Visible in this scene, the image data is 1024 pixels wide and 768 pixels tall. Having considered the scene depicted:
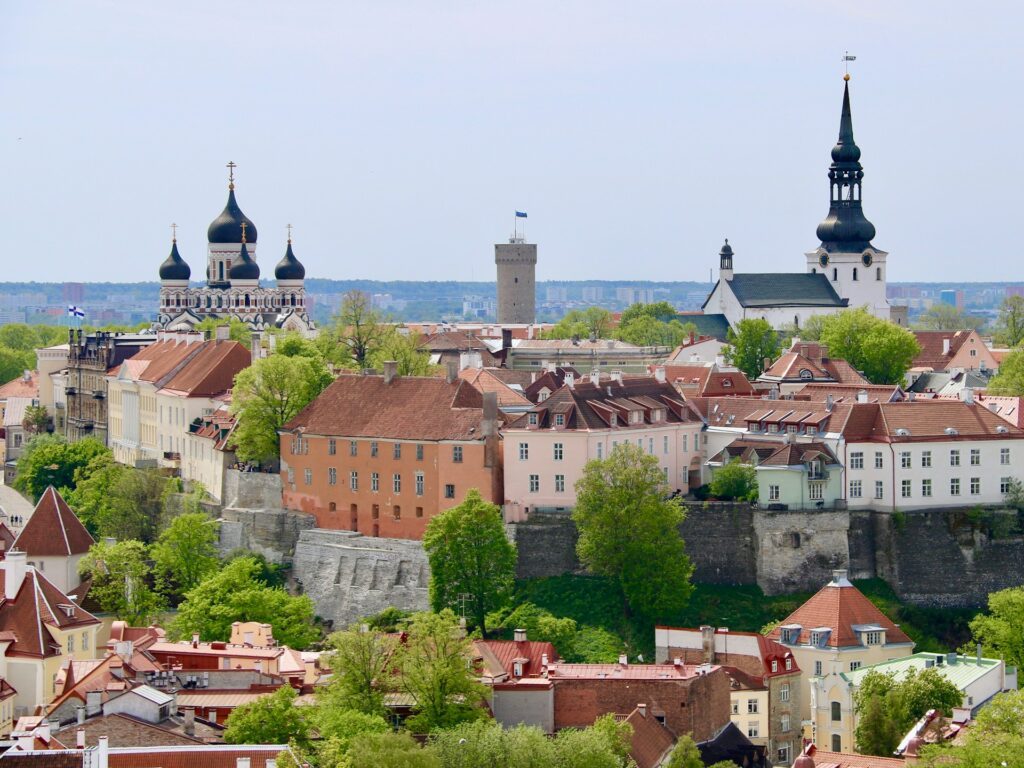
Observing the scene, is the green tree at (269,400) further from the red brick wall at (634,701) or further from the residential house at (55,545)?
the red brick wall at (634,701)

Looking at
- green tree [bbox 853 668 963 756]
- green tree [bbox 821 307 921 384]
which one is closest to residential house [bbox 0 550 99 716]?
green tree [bbox 853 668 963 756]

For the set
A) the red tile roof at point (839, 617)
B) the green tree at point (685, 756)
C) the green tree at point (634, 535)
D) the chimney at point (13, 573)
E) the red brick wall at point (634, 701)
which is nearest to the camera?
the green tree at point (685, 756)

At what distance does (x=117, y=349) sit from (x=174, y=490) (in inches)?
1119

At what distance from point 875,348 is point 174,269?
7189 centimetres

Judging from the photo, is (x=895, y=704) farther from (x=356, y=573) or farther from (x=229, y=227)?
(x=229, y=227)

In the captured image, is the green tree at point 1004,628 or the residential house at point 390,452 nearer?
the green tree at point 1004,628

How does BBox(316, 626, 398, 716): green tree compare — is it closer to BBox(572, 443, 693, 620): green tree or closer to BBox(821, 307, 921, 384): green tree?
BBox(572, 443, 693, 620): green tree

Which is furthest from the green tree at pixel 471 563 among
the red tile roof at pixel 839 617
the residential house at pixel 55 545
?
the residential house at pixel 55 545

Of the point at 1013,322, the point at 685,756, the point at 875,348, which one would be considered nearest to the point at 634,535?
the point at 685,756

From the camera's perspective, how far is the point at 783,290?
515ft

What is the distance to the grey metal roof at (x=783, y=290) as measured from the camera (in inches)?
6117

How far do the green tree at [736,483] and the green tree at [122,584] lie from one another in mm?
21177

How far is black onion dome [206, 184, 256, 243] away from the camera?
173m

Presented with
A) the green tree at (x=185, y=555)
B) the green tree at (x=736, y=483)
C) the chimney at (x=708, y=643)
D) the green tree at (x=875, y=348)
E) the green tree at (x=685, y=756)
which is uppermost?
the green tree at (x=875, y=348)
